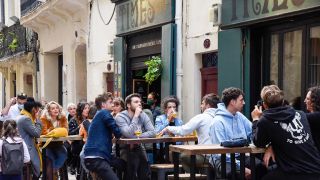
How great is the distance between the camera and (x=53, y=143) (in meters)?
9.72

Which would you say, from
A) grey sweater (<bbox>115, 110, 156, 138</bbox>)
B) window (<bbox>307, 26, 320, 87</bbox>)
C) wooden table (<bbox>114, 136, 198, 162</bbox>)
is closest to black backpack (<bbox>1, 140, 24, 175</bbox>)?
wooden table (<bbox>114, 136, 198, 162</bbox>)

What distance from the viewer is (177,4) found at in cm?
1233

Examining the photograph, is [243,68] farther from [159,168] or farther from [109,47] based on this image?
[109,47]

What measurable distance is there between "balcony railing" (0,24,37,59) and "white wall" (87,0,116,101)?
6.86 m

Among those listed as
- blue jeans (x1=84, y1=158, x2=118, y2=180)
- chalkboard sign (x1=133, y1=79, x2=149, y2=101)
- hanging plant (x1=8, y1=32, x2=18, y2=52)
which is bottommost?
blue jeans (x1=84, y1=158, x2=118, y2=180)

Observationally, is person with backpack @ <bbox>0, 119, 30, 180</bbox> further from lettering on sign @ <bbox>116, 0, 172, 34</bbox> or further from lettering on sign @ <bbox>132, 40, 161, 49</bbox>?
lettering on sign @ <bbox>132, 40, 161, 49</bbox>

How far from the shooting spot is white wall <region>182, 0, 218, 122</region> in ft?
37.8

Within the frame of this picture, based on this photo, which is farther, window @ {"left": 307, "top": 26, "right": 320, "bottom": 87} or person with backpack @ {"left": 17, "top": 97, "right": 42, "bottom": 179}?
person with backpack @ {"left": 17, "top": 97, "right": 42, "bottom": 179}

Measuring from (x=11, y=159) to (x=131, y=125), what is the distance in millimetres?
1758

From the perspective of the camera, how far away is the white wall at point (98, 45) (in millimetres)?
16172

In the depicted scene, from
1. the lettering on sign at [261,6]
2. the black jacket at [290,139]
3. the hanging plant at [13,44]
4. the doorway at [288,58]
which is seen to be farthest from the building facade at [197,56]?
the hanging plant at [13,44]

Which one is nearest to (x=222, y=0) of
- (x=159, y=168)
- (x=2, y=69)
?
(x=159, y=168)

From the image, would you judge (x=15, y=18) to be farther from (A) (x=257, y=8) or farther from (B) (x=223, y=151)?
(B) (x=223, y=151)

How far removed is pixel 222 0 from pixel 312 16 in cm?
219
